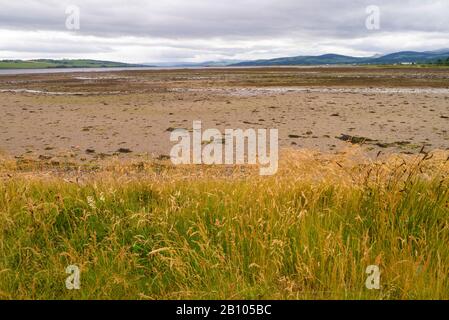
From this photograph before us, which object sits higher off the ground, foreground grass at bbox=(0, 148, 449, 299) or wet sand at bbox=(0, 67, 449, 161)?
wet sand at bbox=(0, 67, 449, 161)

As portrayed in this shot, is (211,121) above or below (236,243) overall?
above

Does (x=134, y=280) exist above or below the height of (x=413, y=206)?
below

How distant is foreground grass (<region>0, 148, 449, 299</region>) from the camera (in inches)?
127

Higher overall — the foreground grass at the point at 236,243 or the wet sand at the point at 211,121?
the wet sand at the point at 211,121

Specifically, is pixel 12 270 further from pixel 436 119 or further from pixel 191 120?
pixel 436 119

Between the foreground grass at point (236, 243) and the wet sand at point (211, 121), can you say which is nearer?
the foreground grass at point (236, 243)

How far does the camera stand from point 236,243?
12.6ft

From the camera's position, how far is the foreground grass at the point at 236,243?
10.6ft

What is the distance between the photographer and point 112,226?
4.05 m

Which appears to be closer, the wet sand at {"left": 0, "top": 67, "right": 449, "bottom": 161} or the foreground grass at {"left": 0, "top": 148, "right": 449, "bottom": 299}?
the foreground grass at {"left": 0, "top": 148, "right": 449, "bottom": 299}

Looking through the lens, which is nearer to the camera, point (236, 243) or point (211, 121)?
point (236, 243)
